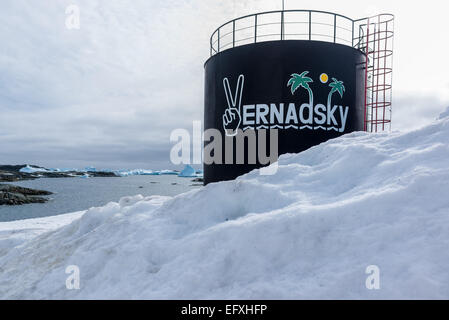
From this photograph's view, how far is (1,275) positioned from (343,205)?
6.05 metres

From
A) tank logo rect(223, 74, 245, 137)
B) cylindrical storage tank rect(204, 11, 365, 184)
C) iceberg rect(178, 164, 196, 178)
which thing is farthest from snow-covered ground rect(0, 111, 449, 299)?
iceberg rect(178, 164, 196, 178)

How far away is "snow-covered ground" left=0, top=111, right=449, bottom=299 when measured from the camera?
8.50 feet

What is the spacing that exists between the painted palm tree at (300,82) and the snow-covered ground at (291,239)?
4.26m

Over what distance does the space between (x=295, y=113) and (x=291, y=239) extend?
660cm

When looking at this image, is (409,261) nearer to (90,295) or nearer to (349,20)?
(90,295)

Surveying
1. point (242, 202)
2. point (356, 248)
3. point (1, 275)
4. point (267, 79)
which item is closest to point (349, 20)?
point (267, 79)

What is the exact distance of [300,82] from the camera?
361 inches

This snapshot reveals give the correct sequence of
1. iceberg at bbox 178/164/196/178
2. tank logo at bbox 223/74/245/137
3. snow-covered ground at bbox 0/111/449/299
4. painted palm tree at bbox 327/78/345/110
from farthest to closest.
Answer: iceberg at bbox 178/164/196/178
tank logo at bbox 223/74/245/137
painted palm tree at bbox 327/78/345/110
snow-covered ground at bbox 0/111/449/299

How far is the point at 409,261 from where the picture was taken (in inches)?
98.7

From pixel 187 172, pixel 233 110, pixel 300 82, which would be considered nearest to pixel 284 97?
pixel 300 82

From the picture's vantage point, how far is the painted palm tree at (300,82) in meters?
9.10

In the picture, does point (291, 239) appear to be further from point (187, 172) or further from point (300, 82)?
point (187, 172)

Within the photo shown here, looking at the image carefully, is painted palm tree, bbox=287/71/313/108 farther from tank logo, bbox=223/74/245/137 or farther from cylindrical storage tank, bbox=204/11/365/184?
tank logo, bbox=223/74/245/137

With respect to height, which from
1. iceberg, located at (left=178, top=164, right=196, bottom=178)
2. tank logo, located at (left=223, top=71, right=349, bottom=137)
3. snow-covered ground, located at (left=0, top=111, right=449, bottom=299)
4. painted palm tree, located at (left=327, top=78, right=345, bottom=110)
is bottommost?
iceberg, located at (left=178, top=164, right=196, bottom=178)
